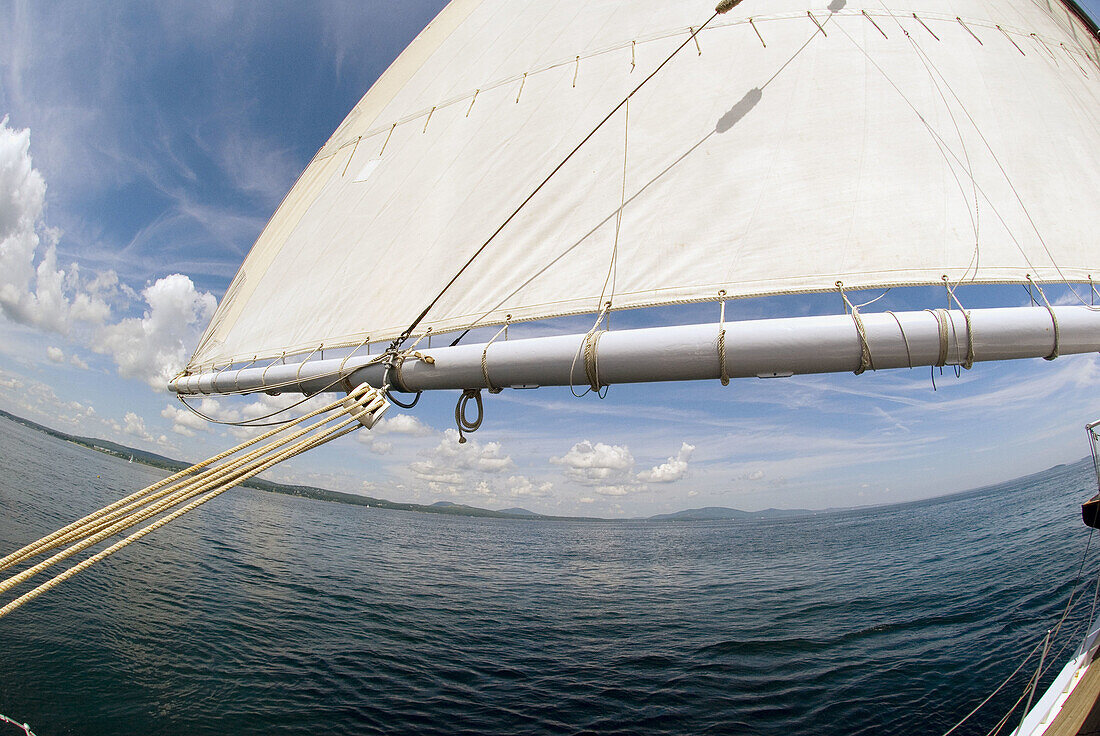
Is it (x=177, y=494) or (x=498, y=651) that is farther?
(x=498, y=651)

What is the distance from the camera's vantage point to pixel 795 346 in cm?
325

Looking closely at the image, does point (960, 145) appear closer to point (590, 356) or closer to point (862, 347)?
point (862, 347)

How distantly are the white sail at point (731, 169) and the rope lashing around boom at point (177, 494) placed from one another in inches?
50.1

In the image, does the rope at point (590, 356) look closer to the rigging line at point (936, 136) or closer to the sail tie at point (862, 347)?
the sail tie at point (862, 347)

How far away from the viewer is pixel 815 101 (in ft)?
15.3

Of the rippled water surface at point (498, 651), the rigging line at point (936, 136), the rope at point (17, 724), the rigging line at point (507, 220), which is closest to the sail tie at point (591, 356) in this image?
the rigging line at point (507, 220)

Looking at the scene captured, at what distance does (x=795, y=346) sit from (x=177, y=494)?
160 inches

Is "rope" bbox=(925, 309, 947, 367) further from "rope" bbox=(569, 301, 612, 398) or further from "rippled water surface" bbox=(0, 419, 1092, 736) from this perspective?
"rippled water surface" bbox=(0, 419, 1092, 736)

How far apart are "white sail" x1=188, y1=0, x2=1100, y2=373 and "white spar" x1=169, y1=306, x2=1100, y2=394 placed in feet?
1.89

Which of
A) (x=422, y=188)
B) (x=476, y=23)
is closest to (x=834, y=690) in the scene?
(x=422, y=188)

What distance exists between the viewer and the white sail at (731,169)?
406 centimetres

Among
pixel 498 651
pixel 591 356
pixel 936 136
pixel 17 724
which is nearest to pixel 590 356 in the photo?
pixel 591 356

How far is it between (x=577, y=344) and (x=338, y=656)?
38.3 ft

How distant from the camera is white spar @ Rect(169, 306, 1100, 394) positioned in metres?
3.27
